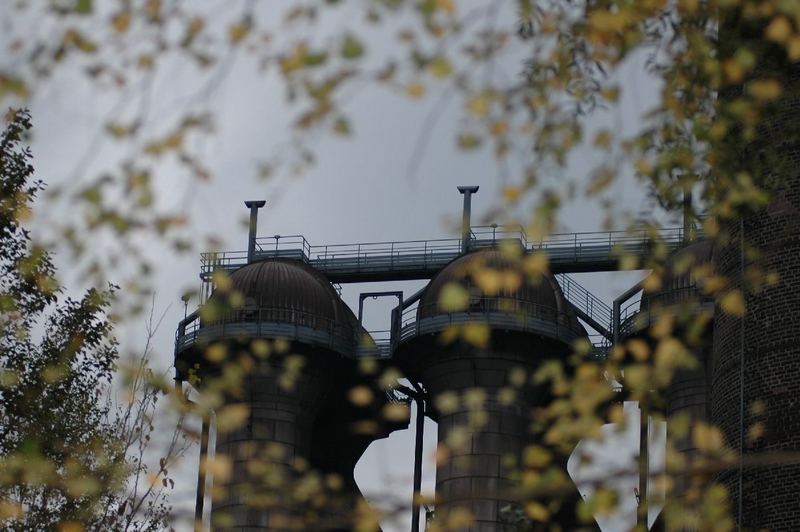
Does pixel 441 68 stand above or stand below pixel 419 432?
below

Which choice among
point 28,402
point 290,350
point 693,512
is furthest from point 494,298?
point 693,512

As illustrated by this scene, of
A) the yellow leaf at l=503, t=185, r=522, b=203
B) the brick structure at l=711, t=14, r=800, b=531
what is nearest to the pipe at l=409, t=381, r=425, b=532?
the brick structure at l=711, t=14, r=800, b=531

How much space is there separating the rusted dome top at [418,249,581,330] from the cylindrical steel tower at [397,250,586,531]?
0.11 ft

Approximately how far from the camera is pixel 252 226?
5934cm

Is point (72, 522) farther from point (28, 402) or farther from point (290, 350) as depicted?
point (290, 350)

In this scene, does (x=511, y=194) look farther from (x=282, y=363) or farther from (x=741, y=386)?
(x=282, y=363)

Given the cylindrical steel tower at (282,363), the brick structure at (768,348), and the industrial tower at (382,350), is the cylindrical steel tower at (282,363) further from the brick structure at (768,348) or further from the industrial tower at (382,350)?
the brick structure at (768,348)

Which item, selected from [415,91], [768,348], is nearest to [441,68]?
[415,91]

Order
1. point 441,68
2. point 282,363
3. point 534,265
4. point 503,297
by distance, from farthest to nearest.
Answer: point 282,363 → point 503,297 → point 534,265 → point 441,68

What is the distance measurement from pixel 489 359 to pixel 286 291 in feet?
26.1

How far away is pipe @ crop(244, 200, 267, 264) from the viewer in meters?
58.3

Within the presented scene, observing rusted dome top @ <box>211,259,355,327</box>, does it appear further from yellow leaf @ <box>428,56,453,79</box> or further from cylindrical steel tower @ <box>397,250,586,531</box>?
yellow leaf @ <box>428,56,453,79</box>

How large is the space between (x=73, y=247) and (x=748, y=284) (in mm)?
17515

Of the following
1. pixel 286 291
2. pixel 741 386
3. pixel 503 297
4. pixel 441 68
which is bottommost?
pixel 441 68
